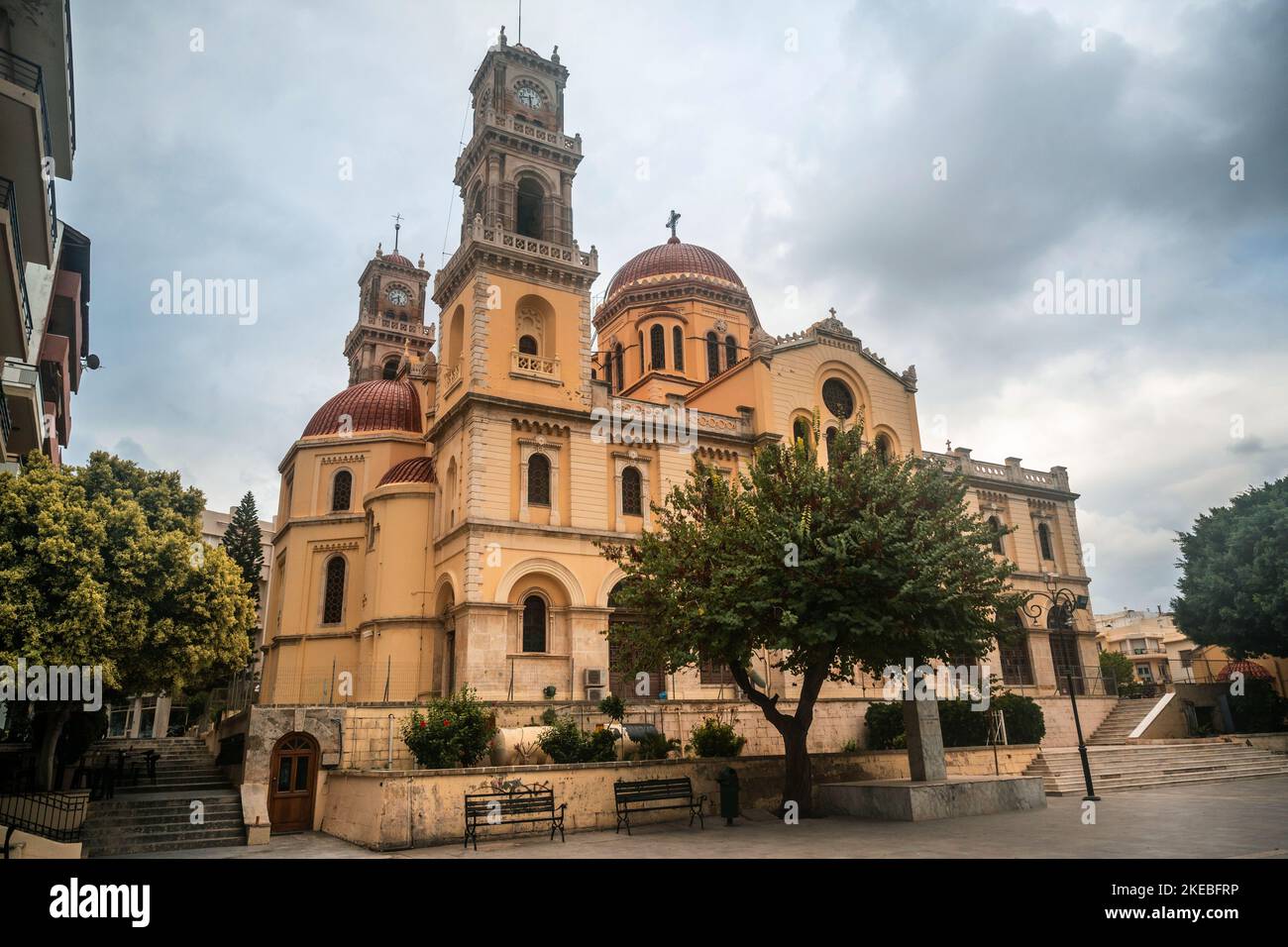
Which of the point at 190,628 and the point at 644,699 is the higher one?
the point at 190,628

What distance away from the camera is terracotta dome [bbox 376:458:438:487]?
30344 millimetres

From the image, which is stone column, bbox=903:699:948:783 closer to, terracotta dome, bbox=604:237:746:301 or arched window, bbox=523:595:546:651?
arched window, bbox=523:595:546:651

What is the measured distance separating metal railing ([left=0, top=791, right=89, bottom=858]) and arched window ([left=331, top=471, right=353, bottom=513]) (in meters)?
16.5

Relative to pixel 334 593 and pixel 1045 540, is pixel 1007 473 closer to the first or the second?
pixel 1045 540

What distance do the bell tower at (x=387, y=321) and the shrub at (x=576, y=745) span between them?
31.0 metres

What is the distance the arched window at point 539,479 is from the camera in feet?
91.3

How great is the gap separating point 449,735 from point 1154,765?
834 inches

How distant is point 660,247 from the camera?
→ 44344mm

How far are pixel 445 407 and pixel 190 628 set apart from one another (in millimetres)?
12662

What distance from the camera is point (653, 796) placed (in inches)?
697

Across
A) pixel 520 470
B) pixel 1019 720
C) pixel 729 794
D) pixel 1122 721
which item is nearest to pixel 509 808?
pixel 729 794

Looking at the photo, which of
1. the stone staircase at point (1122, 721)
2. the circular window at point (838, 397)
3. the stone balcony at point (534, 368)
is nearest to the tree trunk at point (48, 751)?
the stone balcony at point (534, 368)

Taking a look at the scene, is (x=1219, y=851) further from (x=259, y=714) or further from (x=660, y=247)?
(x=660, y=247)
